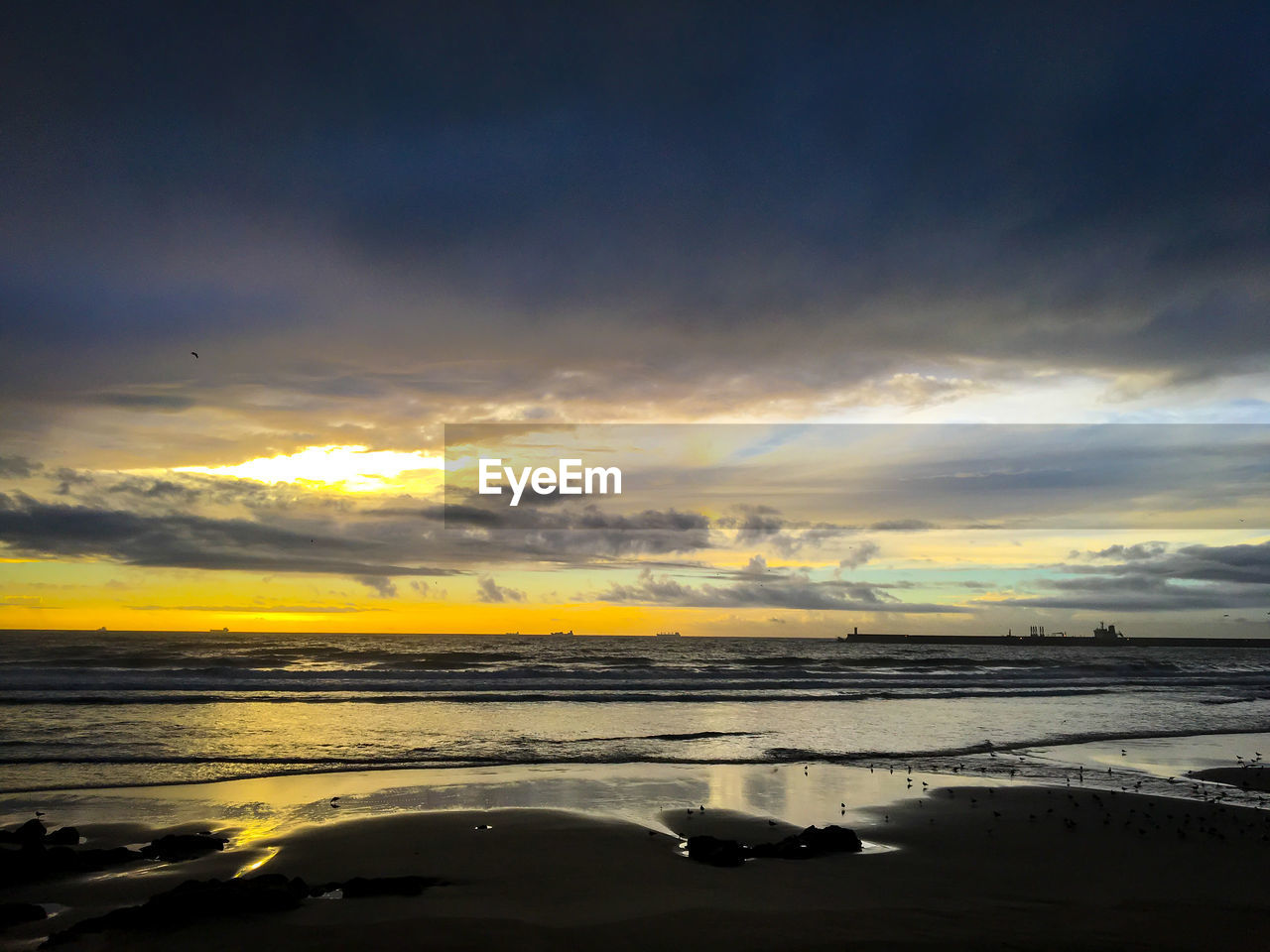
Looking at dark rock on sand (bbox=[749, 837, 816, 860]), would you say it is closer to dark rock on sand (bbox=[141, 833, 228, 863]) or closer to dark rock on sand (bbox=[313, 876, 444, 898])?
dark rock on sand (bbox=[313, 876, 444, 898])

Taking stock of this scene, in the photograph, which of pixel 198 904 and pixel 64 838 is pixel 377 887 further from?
pixel 64 838

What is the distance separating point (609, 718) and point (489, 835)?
49.8 ft

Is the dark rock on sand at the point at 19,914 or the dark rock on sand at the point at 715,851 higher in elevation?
the dark rock on sand at the point at 19,914

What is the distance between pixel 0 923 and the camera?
800 cm

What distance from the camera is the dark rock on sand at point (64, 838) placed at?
35.4ft

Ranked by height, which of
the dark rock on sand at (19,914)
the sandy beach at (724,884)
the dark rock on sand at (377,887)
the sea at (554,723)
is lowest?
the sea at (554,723)

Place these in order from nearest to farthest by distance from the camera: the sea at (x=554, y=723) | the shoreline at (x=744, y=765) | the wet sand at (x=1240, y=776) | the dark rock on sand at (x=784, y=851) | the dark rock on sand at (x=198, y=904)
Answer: the dark rock on sand at (x=198, y=904), the dark rock on sand at (x=784, y=851), the shoreline at (x=744, y=765), the wet sand at (x=1240, y=776), the sea at (x=554, y=723)

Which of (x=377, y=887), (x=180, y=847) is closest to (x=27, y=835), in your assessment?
(x=180, y=847)

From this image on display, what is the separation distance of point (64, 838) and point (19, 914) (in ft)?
10.5

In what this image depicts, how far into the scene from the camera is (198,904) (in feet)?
26.5

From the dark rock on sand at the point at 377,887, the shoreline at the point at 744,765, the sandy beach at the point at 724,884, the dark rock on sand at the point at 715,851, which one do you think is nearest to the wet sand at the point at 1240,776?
the shoreline at the point at 744,765

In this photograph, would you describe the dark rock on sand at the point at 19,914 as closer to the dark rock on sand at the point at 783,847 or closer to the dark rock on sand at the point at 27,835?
the dark rock on sand at the point at 27,835

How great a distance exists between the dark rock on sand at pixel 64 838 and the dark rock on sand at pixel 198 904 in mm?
3694

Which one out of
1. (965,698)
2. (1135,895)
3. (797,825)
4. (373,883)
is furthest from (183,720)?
(965,698)
